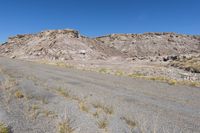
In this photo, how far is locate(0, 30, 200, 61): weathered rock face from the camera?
74.2 meters

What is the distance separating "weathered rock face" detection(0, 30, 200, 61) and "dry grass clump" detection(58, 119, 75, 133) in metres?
61.5

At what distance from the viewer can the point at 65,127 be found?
23.0 ft

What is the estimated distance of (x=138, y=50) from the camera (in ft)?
288

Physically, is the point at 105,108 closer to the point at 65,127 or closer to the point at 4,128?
the point at 65,127

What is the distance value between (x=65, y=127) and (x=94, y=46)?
248 feet

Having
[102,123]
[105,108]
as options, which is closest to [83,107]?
[105,108]

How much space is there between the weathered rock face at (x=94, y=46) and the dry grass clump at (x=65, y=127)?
202 feet

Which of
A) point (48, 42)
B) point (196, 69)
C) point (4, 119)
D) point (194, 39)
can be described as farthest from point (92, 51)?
point (4, 119)

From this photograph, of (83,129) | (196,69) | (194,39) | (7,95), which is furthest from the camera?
(194,39)

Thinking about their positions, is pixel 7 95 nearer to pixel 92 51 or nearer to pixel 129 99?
pixel 129 99

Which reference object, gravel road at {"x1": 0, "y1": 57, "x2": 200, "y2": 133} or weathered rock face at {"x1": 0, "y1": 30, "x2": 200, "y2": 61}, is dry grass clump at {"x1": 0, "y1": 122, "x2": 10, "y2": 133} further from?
weathered rock face at {"x1": 0, "y1": 30, "x2": 200, "y2": 61}

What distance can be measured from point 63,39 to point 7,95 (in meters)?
71.5

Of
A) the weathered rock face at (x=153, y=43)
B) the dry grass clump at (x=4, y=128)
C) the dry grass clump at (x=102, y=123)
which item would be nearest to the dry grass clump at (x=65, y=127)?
the dry grass clump at (x=102, y=123)

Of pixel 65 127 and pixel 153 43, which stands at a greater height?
pixel 153 43
